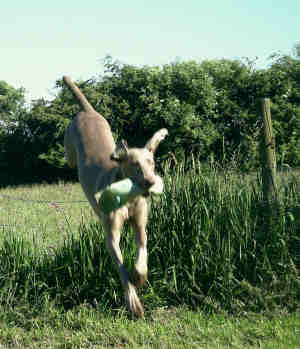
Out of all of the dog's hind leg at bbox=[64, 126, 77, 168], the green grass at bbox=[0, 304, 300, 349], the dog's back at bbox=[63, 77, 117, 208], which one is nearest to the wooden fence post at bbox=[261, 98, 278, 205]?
the green grass at bbox=[0, 304, 300, 349]

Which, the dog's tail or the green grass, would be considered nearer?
the green grass

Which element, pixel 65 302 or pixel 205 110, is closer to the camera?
pixel 65 302

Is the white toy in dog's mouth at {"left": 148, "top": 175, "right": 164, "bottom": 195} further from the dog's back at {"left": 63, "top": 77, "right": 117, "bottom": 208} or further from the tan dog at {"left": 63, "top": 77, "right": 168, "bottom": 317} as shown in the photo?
the dog's back at {"left": 63, "top": 77, "right": 117, "bottom": 208}

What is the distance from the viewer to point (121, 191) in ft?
11.2

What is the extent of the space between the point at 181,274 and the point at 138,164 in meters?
2.06

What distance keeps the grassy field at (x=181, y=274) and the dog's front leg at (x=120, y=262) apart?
0.49 meters

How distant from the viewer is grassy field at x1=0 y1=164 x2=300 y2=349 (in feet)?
15.0

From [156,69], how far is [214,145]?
344 centimetres

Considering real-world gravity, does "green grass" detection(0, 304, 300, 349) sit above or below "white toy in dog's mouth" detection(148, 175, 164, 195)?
below

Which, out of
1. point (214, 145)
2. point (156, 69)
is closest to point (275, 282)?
point (214, 145)

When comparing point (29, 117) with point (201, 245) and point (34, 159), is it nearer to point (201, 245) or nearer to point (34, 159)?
point (34, 159)

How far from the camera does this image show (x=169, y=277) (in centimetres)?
Answer: 517

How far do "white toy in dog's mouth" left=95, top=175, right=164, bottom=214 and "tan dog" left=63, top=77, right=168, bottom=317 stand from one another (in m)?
0.04

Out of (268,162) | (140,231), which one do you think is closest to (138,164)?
(140,231)
